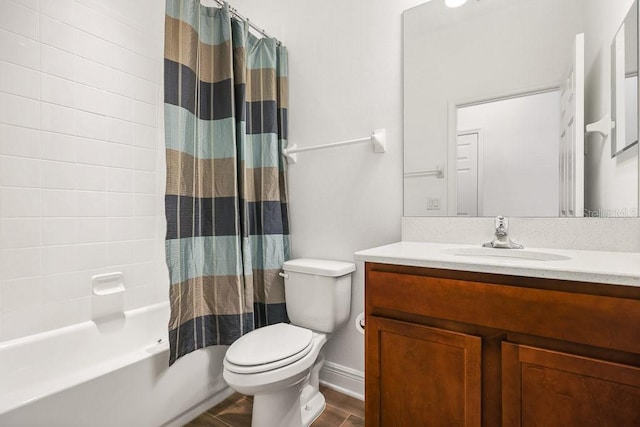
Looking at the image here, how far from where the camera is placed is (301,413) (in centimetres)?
151

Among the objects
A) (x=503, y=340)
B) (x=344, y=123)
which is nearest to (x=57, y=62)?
(x=344, y=123)

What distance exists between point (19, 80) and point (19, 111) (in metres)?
0.14

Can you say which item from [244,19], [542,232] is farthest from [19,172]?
[542,232]

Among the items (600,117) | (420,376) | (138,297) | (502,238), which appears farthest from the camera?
(138,297)

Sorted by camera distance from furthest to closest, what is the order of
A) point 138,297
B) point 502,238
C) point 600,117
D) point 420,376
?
point 138,297 → point 502,238 → point 600,117 → point 420,376

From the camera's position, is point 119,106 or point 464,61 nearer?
point 464,61

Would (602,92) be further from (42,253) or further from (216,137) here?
(42,253)

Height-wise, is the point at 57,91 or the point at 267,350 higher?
the point at 57,91

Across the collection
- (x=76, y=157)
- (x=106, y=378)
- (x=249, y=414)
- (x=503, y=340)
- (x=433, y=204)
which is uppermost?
(x=76, y=157)

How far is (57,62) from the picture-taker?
1550 mm

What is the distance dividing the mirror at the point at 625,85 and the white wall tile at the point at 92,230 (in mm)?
2410

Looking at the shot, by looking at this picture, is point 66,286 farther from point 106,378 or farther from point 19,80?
point 19,80

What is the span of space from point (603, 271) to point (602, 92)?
826mm

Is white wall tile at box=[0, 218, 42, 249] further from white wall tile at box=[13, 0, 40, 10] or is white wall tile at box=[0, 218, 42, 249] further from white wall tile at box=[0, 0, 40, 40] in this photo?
white wall tile at box=[13, 0, 40, 10]
